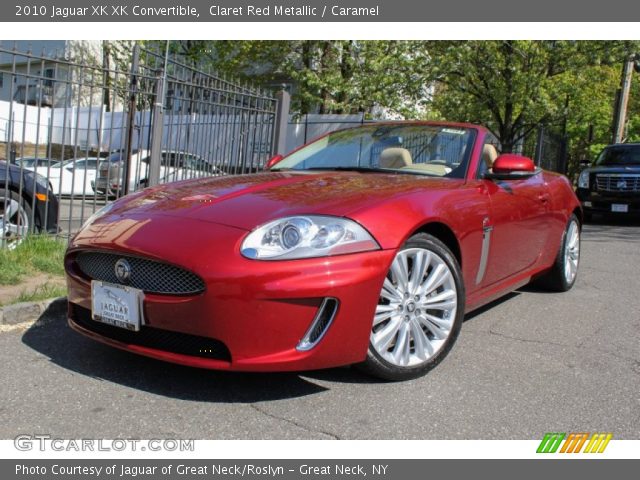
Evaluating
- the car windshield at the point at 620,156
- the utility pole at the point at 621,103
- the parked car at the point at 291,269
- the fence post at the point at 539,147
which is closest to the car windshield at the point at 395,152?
the parked car at the point at 291,269

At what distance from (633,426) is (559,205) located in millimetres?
2671

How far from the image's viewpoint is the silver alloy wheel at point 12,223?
17.8 ft

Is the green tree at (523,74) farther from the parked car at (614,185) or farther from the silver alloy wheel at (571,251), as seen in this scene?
the silver alloy wheel at (571,251)

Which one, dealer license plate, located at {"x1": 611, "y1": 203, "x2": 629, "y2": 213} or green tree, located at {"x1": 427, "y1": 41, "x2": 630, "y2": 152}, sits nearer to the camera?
dealer license plate, located at {"x1": 611, "y1": 203, "x2": 629, "y2": 213}

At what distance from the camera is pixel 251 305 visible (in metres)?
2.63

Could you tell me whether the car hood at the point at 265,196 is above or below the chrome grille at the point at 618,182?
below

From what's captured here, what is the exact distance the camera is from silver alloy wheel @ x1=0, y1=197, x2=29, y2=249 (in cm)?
542

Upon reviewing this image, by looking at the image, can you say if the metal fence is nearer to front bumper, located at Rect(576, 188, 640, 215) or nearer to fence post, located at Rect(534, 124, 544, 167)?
front bumper, located at Rect(576, 188, 640, 215)

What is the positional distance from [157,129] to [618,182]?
9.28 metres

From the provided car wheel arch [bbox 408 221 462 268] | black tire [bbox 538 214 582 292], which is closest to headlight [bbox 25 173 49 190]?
car wheel arch [bbox 408 221 462 268]

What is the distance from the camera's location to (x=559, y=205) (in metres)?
5.11

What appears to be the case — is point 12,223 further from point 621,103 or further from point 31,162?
point 621,103

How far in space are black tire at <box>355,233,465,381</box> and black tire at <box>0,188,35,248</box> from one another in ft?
12.4
